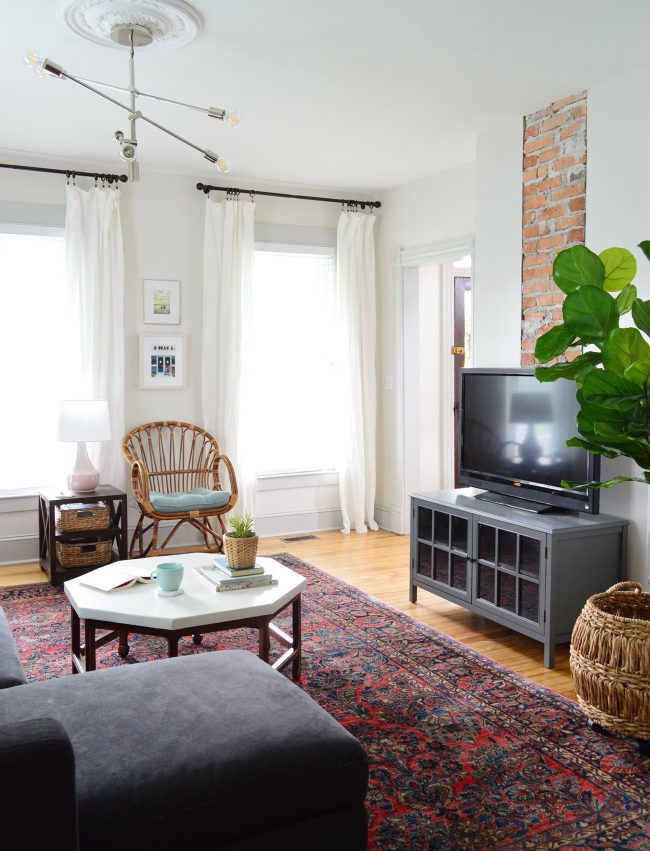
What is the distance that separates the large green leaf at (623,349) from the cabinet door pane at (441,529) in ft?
5.35

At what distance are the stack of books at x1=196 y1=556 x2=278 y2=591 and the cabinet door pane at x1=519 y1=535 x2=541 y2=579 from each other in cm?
115

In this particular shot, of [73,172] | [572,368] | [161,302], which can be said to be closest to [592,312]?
[572,368]

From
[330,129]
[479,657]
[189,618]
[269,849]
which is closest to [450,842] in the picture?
[269,849]

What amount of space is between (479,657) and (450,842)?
1404 mm

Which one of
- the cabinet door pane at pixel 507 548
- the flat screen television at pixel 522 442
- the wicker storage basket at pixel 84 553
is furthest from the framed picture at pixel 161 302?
the cabinet door pane at pixel 507 548

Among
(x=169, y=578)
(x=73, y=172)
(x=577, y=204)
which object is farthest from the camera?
(x=73, y=172)

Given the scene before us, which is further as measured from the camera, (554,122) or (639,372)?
(554,122)

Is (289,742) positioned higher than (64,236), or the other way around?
(64,236)

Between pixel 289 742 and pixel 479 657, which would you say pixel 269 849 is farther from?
pixel 479 657

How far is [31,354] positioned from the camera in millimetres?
5281

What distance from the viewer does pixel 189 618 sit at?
2840 mm

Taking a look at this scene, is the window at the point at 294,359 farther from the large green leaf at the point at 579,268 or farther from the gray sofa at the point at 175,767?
the gray sofa at the point at 175,767

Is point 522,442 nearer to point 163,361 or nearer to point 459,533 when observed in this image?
point 459,533

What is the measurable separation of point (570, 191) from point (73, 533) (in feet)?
11.3
